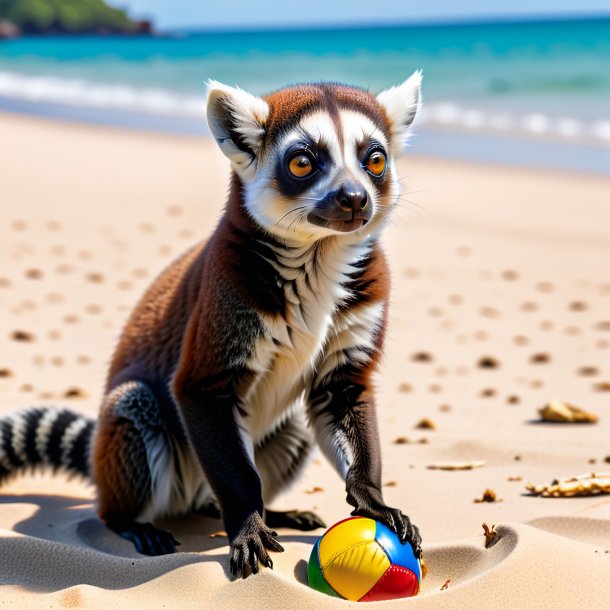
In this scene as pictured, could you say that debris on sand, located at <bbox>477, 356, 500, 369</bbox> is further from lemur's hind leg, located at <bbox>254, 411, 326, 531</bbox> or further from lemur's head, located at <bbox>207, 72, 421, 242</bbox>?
lemur's head, located at <bbox>207, 72, 421, 242</bbox>

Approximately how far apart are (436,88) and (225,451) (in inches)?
1123

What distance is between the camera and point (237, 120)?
4.46 metres

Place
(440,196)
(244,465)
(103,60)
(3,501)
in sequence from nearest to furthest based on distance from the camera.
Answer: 1. (244,465)
2. (3,501)
3. (440,196)
4. (103,60)

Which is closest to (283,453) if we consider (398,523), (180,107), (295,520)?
(295,520)

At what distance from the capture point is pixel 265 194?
4309 mm

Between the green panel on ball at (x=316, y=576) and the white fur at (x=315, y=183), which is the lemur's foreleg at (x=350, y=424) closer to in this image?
the green panel on ball at (x=316, y=576)

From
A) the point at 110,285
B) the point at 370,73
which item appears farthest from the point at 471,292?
the point at 370,73

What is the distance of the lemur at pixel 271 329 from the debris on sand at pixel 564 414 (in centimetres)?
219

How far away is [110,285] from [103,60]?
147 feet

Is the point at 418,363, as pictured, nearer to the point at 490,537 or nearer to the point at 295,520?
the point at 295,520

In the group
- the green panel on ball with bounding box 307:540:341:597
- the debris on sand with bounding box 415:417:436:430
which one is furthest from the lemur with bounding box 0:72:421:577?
the debris on sand with bounding box 415:417:436:430

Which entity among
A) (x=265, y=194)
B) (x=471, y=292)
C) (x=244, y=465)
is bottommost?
(x=471, y=292)

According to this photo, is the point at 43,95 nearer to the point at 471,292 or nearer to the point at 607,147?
the point at 607,147

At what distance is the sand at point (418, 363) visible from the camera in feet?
12.7
